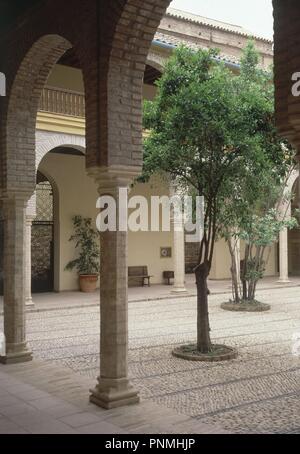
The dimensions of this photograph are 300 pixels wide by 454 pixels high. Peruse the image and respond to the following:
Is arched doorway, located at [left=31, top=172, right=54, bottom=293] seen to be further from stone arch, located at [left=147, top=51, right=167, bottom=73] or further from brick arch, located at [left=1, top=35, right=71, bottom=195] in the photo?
brick arch, located at [left=1, top=35, right=71, bottom=195]

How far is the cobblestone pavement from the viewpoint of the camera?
590 centimetres

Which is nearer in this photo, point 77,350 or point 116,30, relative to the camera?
point 116,30

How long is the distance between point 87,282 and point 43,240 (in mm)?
2154

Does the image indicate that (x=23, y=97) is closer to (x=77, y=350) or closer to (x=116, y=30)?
(x=116, y=30)

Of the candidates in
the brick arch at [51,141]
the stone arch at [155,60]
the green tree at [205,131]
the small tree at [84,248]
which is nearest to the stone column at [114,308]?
the green tree at [205,131]

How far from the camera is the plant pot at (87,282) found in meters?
18.2

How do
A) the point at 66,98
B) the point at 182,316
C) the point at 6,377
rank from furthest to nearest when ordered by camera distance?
1. the point at 66,98
2. the point at 182,316
3. the point at 6,377

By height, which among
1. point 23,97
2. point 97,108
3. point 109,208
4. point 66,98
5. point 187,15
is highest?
point 187,15

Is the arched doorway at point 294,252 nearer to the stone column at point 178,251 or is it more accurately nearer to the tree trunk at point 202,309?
the stone column at point 178,251

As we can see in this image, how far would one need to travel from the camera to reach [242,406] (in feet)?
19.8

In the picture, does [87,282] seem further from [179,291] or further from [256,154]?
[256,154]

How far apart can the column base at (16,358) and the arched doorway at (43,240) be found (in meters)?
10.3
